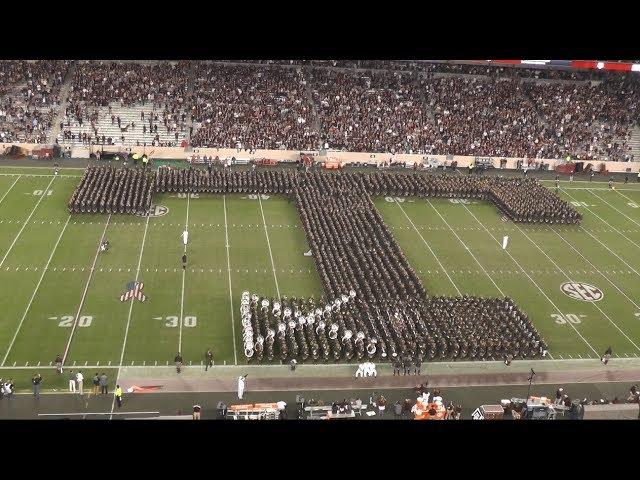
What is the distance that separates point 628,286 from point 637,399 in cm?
788

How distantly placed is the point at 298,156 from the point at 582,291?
17.2 metres

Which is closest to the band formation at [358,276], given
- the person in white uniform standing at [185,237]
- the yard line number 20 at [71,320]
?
the person in white uniform standing at [185,237]

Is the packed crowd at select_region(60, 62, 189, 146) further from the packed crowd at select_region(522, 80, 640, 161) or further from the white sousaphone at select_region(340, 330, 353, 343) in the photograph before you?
the packed crowd at select_region(522, 80, 640, 161)

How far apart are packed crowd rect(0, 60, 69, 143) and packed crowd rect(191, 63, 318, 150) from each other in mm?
7490

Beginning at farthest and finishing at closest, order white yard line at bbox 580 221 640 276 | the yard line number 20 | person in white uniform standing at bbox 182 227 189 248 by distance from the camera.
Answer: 1. white yard line at bbox 580 221 640 276
2. person in white uniform standing at bbox 182 227 189 248
3. the yard line number 20

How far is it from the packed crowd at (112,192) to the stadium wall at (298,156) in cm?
488

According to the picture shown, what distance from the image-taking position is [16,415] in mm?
16703

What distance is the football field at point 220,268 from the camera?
20.4 m

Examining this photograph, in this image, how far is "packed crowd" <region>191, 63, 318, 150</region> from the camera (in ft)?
124

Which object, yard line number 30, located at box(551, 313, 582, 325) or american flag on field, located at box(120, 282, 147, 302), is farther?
yard line number 30, located at box(551, 313, 582, 325)

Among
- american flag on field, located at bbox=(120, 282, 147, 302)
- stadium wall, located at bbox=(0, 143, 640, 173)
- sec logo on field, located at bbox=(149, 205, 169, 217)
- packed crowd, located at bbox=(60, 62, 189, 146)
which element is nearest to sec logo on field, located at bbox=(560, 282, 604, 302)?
american flag on field, located at bbox=(120, 282, 147, 302)

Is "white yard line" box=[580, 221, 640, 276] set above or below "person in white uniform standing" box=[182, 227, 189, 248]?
below

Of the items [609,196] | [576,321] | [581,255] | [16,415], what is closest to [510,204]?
[581,255]

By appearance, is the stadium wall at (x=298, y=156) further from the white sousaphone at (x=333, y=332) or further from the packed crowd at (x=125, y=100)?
the white sousaphone at (x=333, y=332)
